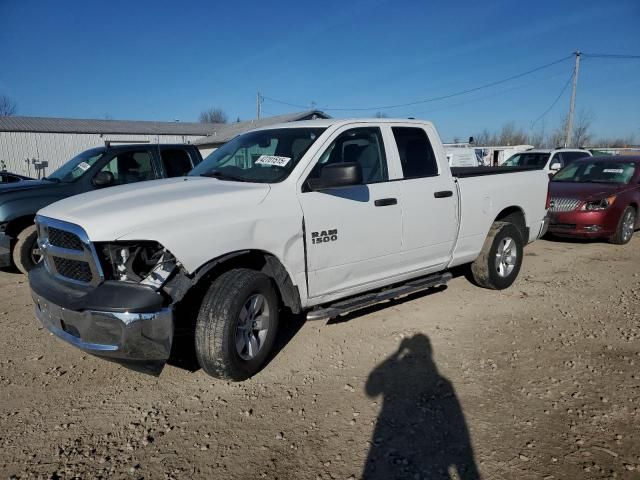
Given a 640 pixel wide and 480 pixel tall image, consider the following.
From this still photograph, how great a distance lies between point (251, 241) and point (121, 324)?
1.04 metres

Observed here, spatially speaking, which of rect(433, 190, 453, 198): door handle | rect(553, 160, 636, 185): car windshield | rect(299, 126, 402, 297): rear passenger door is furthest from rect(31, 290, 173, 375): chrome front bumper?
rect(553, 160, 636, 185): car windshield

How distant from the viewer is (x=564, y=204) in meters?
8.57

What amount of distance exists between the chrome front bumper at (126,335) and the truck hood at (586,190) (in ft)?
26.7

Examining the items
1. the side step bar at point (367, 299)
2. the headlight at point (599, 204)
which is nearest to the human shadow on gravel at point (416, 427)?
the side step bar at point (367, 299)

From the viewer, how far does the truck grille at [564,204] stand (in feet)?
27.8

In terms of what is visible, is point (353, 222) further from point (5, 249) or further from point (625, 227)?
point (625, 227)

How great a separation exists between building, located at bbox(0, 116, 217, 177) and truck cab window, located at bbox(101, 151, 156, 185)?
84.9 feet

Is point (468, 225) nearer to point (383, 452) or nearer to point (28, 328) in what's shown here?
point (383, 452)

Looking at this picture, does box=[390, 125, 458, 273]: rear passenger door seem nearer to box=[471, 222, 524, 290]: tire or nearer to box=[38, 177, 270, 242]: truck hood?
box=[471, 222, 524, 290]: tire

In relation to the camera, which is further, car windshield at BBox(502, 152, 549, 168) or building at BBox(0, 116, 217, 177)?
building at BBox(0, 116, 217, 177)

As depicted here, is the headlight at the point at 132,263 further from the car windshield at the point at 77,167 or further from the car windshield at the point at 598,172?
the car windshield at the point at 598,172

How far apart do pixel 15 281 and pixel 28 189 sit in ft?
4.34

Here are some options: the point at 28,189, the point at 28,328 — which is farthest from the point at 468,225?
the point at 28,189

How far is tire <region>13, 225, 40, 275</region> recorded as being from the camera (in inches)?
249
